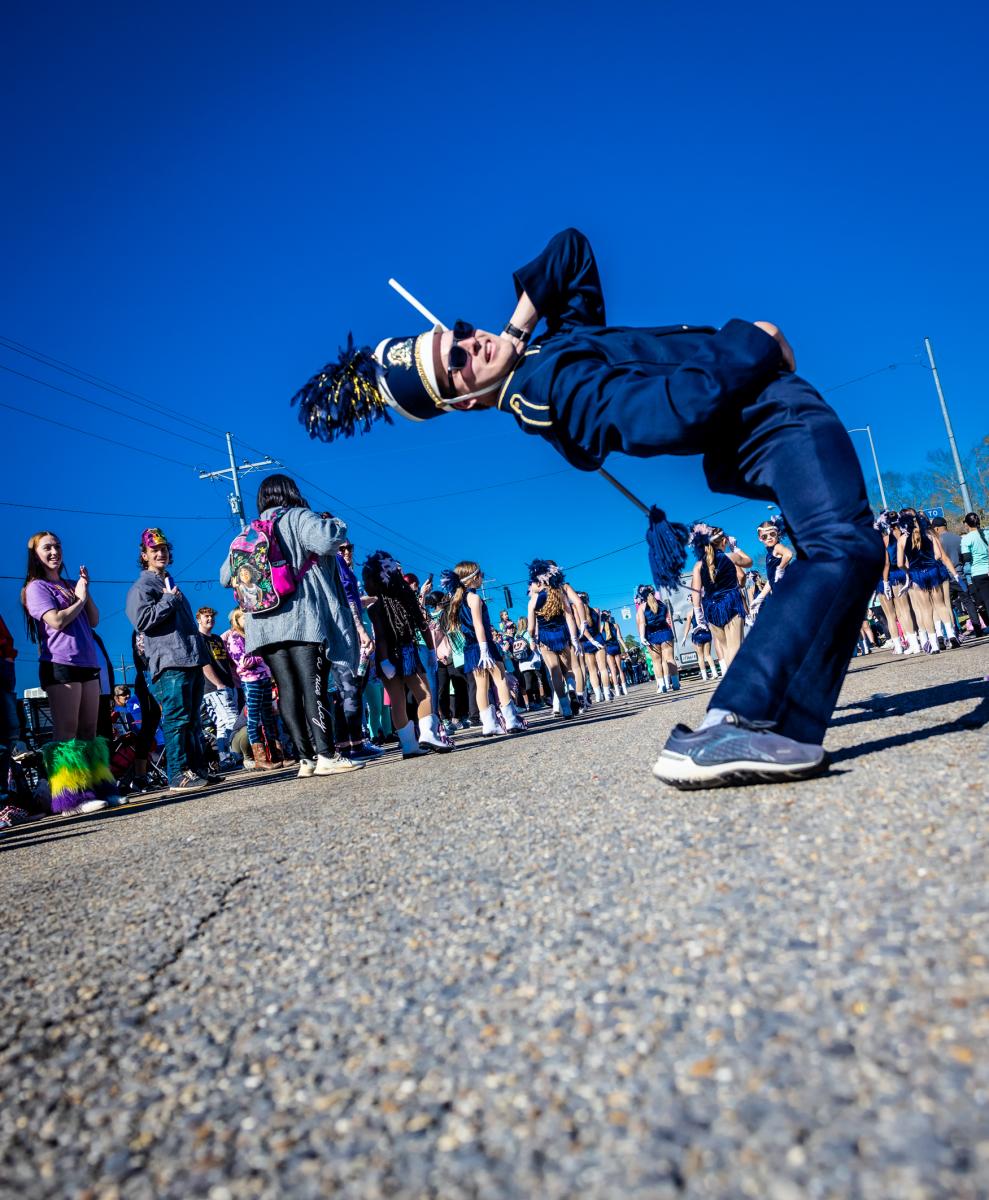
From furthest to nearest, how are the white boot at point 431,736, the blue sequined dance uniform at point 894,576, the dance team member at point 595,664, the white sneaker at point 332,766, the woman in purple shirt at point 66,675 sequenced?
the dance team member at point 595,664, the blue sequined dance uniform at point 894,576, the white boot at point 431,736, the woman in purple shirt at point 66,675, the white sneaker at point 332,766

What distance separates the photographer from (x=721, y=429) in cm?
253

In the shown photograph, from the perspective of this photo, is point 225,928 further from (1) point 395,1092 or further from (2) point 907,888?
(2) point 907,888

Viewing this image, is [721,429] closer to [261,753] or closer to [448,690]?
[261,753]

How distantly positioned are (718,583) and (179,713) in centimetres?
680

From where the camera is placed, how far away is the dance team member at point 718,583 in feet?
35.9

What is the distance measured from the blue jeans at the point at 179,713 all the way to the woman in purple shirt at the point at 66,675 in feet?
2.24

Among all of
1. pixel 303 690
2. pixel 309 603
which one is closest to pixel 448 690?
pixel 303 690

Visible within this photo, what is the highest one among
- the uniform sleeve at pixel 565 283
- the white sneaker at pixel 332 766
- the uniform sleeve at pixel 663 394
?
the uniform sleeve at pixel 565 283

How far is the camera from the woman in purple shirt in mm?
6066

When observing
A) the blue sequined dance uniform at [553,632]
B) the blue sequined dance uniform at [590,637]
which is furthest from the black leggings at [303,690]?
the blue sequined dance uniform at [590,637]

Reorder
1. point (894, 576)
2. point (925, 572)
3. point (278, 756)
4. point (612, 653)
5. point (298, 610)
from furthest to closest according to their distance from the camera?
1. point (612, 653)
2. point (894, 576)
3. point (925, 572)
4. point (278, 756)
5. point (298, 610)

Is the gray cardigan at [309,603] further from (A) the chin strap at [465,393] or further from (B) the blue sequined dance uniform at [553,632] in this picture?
(B) the blue sequined dance uniform at [553,632]

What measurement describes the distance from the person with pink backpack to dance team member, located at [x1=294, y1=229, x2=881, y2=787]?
3.05 metres

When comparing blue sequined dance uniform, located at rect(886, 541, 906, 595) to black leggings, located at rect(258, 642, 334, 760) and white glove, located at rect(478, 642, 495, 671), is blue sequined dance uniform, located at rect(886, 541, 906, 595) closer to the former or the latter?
white glove, located at rect(478, 642, 495, 671)
